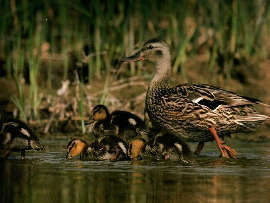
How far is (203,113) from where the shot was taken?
6785 millimetres

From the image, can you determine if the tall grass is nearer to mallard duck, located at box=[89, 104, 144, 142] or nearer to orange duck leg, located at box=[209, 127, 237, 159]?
mallard duck, located at box=[89, 104, 144, 142]

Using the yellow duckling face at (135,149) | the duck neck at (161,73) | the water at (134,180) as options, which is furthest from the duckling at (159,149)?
the duck neck at (161,73)

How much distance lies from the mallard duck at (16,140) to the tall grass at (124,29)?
8.57ft

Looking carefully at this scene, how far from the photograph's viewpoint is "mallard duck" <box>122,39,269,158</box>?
266 inches

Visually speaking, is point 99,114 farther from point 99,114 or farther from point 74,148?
point 74,148

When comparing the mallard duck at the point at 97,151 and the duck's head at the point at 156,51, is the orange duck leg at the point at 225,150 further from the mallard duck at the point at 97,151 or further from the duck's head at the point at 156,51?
the duck's head at the point at 156,51

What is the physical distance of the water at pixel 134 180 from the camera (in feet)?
14.7

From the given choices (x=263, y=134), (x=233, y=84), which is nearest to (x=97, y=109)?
(x=263, y=134)

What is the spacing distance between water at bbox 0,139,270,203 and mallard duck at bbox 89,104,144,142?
101cm

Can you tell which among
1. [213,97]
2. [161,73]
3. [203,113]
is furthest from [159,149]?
[161,73]

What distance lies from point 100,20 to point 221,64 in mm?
1928

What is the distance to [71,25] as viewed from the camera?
35.7ft

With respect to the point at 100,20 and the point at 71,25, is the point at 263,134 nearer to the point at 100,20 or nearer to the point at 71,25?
the point at 100,20

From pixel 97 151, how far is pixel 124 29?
13.0 feet
